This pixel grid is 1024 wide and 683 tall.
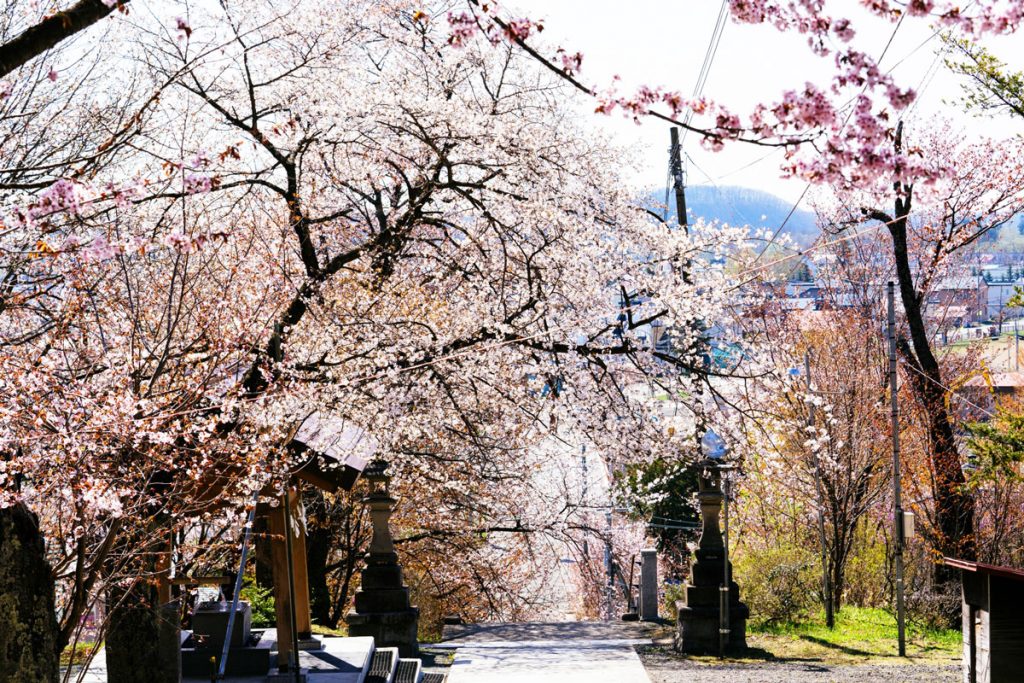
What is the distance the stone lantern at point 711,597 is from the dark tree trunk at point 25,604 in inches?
367

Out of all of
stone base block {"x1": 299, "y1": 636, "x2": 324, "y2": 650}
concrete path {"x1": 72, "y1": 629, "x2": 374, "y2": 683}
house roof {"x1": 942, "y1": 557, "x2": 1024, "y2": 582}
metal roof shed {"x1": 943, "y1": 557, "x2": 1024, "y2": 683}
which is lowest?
concrete path {"x1": 72, "y1": 629, "x2": 374, "y2": 683}

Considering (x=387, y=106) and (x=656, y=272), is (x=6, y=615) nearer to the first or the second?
(x=387, y=106)

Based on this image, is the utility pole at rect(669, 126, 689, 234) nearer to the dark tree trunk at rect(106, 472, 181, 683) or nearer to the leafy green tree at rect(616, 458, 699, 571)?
the leafy green tree at rect(616, 458, 699, 571)

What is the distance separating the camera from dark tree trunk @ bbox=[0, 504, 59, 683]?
5.44 m

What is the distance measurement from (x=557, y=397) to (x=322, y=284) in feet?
11.0

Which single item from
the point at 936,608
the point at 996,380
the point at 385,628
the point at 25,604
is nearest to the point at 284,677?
the point at 385,628

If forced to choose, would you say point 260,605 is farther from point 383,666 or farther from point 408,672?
point 408,672

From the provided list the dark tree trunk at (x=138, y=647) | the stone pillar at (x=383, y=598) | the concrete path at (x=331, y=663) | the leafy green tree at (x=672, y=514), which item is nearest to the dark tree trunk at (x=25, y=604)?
the dark tree trunk at (x=138, y=647)

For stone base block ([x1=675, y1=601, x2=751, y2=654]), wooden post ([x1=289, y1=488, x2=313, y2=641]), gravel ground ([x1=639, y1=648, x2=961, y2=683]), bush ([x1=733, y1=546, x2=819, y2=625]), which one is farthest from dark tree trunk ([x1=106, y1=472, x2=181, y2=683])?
bush ([x1=733, y1=546, x2=819, y2=625])

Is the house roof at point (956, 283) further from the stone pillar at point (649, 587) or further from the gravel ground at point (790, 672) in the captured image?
the gravel ground at point (790, 672)

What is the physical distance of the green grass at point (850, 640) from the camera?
13306 millimetres

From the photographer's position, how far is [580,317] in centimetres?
1229

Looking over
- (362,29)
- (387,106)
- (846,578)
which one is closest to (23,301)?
(387,106)

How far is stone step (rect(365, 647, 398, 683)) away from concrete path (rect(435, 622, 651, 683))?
692 millimetres
